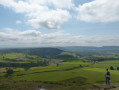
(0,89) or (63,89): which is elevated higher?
(63,89)

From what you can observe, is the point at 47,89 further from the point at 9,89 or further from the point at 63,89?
the point at 9,89

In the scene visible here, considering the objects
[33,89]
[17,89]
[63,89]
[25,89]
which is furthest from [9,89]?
[63,89]

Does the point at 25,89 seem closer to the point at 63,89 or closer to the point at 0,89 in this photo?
the point at 0,89

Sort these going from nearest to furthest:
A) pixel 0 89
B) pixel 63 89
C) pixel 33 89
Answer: pixel 63 89
pixel 33 89
pixel 0 89

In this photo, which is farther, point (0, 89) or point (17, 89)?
point (0, 89)

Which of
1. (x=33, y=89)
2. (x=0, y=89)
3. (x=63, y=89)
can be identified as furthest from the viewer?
(x=0, y=89)

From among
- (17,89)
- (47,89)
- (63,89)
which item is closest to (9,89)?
(17,89)

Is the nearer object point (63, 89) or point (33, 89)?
point (63, 89)
